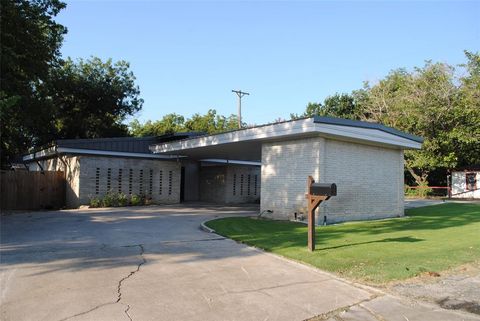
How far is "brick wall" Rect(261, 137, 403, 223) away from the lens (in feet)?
46.7

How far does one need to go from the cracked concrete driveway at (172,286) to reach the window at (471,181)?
1187 inches

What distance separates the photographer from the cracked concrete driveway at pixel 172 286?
5.20 m

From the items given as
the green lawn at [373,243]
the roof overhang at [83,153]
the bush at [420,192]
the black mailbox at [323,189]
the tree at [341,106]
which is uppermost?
the tree at [341,106]

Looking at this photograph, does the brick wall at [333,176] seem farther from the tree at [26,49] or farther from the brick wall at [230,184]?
the brick wall at [230,184]

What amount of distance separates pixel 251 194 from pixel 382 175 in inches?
523

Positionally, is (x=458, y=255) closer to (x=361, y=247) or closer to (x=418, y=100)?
(x=361, y=247)

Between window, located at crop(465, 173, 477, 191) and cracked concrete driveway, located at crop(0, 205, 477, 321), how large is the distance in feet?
98.9

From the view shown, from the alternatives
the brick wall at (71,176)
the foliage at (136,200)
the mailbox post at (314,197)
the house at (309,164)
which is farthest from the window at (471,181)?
the mailbox post at (314,197)

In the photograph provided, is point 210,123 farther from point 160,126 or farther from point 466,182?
point 466,182

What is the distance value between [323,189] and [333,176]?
5909 millimetres

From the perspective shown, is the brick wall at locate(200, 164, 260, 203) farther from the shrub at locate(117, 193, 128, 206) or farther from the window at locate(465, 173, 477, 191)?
the window at locate(465, 173, 477, 191)

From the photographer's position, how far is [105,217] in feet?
52.9

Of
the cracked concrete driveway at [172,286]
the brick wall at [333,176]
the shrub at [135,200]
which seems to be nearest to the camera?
the cracked concrete driveway at [172,286]

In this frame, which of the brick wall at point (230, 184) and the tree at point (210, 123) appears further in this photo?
the tree at point (210, 123)
